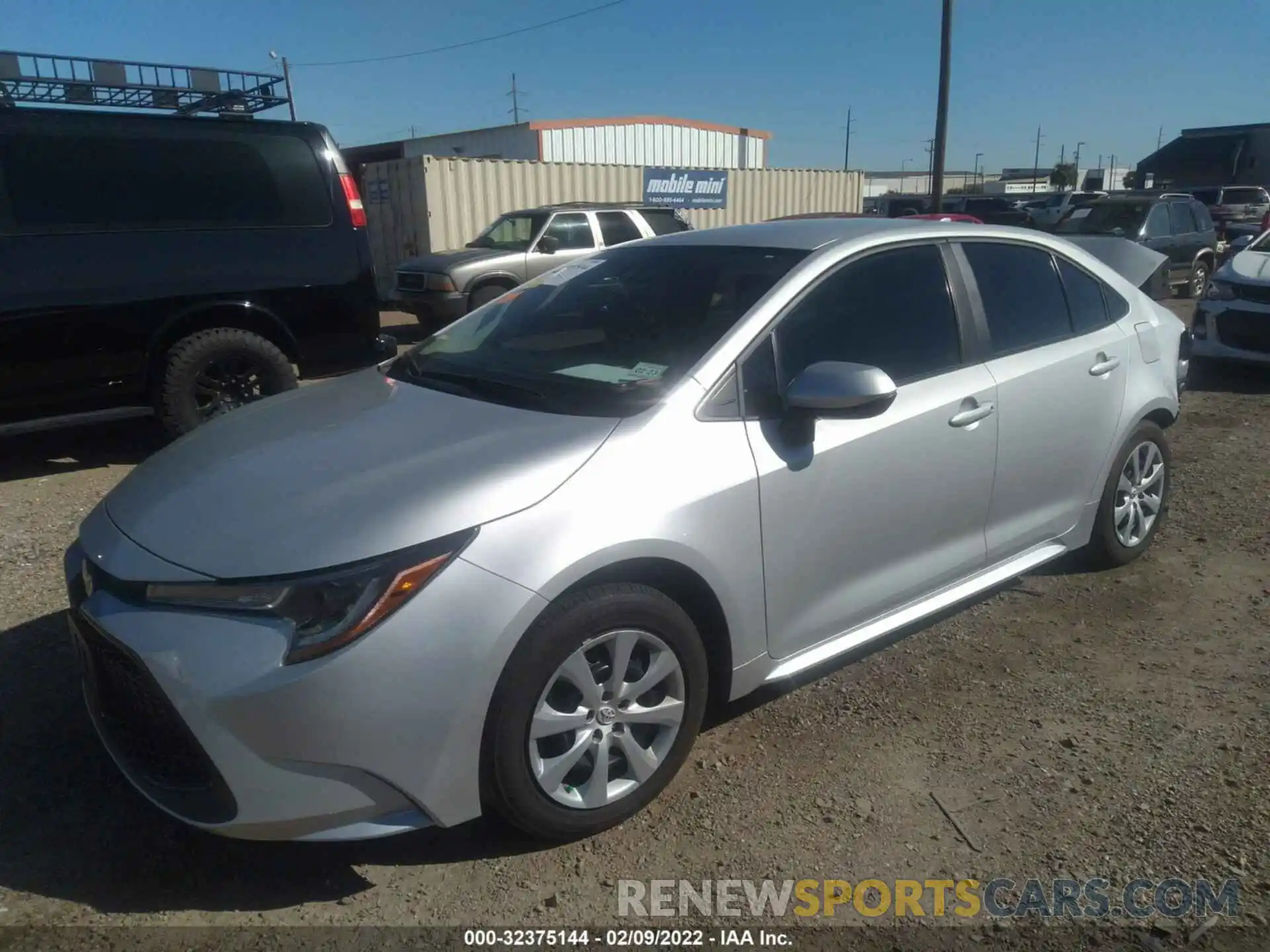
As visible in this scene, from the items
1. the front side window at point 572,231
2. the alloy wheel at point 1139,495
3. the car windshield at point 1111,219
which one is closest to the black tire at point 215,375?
the alloy wheel at point 1139,495

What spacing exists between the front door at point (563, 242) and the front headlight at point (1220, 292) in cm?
707

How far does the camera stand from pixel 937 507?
333 cm

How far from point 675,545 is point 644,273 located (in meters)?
1.34

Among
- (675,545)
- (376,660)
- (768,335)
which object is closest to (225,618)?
(376,660)

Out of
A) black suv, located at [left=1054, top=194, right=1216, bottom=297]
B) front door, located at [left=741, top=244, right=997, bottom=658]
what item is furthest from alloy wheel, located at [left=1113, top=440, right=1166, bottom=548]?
black suv, located at [left=1054, top=194, right=1216, bottom=297]

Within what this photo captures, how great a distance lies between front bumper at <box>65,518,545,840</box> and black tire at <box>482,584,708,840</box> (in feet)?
→ 0.17

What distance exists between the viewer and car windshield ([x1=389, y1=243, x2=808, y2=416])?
9.59 feet

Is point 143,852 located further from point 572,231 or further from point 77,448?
point 572,231

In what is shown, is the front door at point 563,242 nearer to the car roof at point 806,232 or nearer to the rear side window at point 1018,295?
the car roof at point 806,232

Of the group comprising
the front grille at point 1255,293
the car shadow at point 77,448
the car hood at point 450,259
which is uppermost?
the car hood at point 450,259

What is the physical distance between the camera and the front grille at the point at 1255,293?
866 centimetres

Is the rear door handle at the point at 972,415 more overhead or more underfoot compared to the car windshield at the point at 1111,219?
more underfoot

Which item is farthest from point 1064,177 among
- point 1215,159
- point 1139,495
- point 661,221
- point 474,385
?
point 474,385

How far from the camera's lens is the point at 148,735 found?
242 cm
